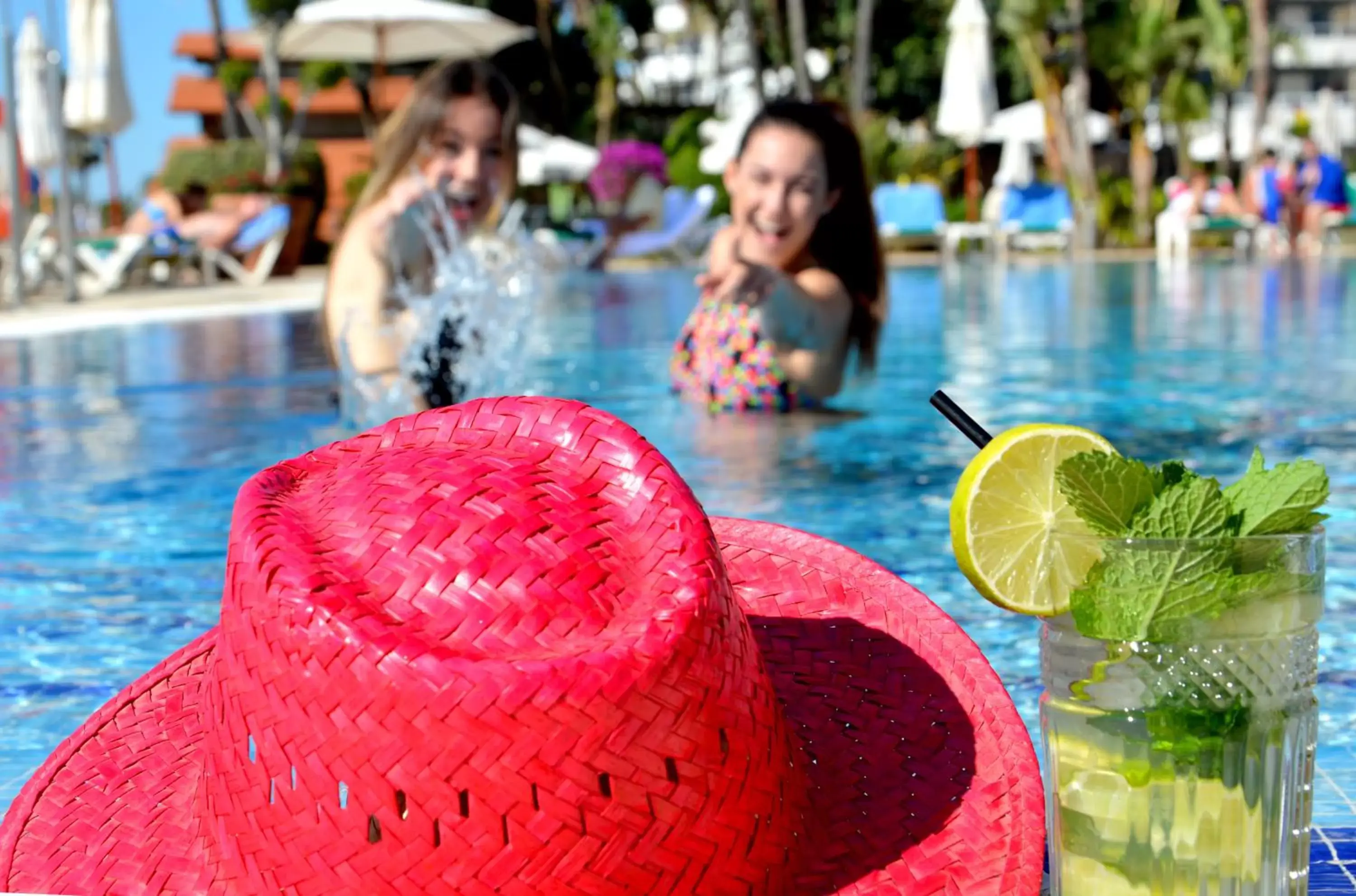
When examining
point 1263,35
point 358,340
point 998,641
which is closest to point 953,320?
point 358,340

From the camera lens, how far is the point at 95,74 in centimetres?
2045

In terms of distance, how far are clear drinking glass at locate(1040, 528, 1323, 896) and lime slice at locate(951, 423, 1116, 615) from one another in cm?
10

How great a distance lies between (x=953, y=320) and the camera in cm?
1312

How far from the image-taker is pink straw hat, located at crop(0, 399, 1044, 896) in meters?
1.47

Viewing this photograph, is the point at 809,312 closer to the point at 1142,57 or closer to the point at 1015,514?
the point at 1015,514

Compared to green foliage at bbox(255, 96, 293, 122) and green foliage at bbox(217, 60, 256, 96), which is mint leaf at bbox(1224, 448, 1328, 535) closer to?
green foliage at bbox(255, 96, 293, 122)

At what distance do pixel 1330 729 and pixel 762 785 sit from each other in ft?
5.30

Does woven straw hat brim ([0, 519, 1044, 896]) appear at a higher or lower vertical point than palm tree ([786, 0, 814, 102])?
lower

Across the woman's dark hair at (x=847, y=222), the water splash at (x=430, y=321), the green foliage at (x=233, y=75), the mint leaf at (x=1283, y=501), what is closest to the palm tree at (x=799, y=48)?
the green foliage at (x=233, y=75)

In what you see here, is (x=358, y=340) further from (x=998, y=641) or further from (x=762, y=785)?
(x=762, y=785)

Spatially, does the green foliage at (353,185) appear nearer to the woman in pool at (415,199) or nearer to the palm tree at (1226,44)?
the palm tree at (1226,44)

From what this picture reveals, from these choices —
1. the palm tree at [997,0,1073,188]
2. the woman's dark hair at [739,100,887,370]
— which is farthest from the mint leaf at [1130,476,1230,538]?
the palm tree at [997,0,1073,188]

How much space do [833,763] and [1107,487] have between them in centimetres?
43

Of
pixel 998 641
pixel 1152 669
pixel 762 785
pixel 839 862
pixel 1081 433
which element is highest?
pixel 1081 433
